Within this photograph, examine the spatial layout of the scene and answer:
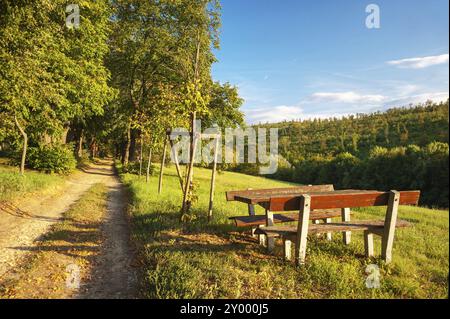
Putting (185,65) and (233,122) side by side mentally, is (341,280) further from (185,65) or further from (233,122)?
(233,122)

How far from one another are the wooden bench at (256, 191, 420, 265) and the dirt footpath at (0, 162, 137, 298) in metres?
2.59

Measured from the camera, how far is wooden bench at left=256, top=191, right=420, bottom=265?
17.9 ft

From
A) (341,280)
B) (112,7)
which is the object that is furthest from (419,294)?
(112,7)

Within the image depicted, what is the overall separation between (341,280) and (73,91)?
18434mm


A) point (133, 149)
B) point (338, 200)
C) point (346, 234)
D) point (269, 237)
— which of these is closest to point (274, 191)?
point (269, 237)

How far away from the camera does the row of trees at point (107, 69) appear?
10.8 metres

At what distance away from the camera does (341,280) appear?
4797mm

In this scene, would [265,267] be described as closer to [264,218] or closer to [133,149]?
[264,218]

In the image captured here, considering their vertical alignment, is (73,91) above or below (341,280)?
above

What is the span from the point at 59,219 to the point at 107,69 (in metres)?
16.9

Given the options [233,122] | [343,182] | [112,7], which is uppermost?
[112,7]

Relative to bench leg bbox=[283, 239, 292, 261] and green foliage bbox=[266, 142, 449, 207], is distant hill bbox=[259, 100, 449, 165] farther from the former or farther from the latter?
bench leg bbox=[283, 239, 292, 261]
